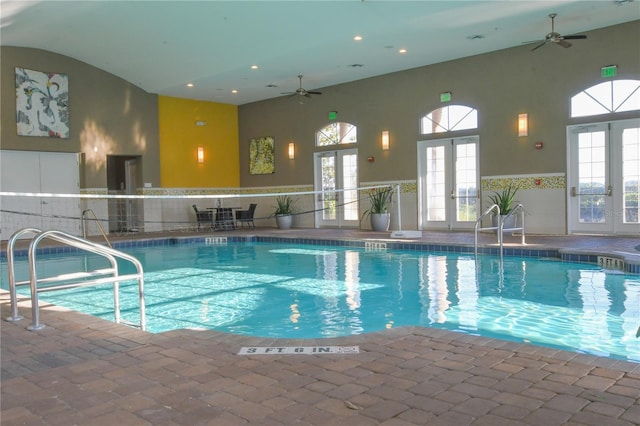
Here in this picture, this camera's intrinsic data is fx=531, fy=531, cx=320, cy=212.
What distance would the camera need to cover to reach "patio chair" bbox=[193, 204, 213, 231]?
47.9ft

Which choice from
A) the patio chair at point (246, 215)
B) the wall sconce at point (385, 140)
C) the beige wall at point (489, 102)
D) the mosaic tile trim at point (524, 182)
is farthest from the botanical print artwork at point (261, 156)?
the mosaic tile trim at point (524, 182)

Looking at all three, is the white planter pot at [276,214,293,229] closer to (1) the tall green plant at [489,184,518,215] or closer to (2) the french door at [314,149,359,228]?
(2) the french door at [314,149,359,228]

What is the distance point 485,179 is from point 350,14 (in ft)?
16.2

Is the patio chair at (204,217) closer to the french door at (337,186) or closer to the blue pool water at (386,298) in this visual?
the french door at (337,186)

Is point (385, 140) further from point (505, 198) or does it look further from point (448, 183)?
point (505, 198)

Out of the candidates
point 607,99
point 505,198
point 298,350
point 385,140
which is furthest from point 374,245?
point 298,350

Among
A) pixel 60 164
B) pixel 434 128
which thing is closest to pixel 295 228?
pixel 434 128

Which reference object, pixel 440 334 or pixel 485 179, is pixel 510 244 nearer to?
pixel 485 179

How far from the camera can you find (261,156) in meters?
16.5

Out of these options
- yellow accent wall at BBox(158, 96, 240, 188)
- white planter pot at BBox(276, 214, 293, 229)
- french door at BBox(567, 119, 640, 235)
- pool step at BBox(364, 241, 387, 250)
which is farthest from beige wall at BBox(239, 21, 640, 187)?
pool step at BBox(364, 241, 387, 250)

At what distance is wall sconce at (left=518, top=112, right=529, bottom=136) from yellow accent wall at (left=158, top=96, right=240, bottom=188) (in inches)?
358

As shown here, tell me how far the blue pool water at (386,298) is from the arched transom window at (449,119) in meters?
4.26

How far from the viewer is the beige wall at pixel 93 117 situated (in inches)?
483

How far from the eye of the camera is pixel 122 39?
442 inches
